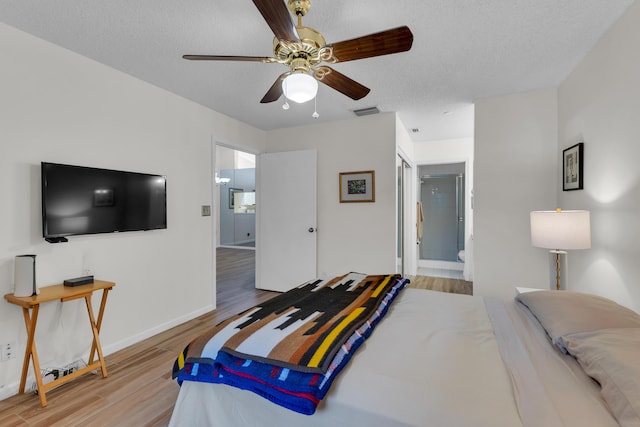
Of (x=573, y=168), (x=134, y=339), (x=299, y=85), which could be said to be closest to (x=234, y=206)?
(x=134, y=339)

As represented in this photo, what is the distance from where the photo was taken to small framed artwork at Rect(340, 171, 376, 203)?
12.2ft

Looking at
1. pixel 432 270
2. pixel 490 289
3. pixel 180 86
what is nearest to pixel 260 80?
pixel 180 86

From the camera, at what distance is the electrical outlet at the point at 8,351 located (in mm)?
1925

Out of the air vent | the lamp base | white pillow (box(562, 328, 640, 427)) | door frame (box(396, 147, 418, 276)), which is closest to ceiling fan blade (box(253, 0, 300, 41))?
white pillow (box(562, 328, 640, 427))

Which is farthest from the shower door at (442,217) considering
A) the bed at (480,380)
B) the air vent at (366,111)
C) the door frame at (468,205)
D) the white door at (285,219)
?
the bed at (480,380)

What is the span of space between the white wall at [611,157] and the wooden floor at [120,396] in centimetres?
294

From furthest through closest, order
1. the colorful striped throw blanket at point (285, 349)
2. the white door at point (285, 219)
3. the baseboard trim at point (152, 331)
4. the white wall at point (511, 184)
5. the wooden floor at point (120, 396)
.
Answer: the white door at point (285, 219) < the white wall at point (511, 184) < the baseboard trim at point (152, 331) < the wooden floor at point (120, 396) < the colorful striped throw blanket at point (285, 349)

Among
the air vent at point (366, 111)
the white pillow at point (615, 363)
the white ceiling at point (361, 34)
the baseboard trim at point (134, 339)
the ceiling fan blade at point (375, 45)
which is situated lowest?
the baseboard trim at point (134, 339)

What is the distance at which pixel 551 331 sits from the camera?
4.45 ft

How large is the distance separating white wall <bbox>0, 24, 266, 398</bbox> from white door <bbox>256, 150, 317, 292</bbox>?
890mm

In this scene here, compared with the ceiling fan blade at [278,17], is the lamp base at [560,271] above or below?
below

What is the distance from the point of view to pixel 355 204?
382 cm

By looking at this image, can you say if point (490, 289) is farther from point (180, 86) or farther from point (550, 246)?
point (180, 86)

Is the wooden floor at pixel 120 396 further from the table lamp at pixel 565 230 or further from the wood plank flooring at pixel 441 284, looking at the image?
the wood plank flooring at pixel 441 284
